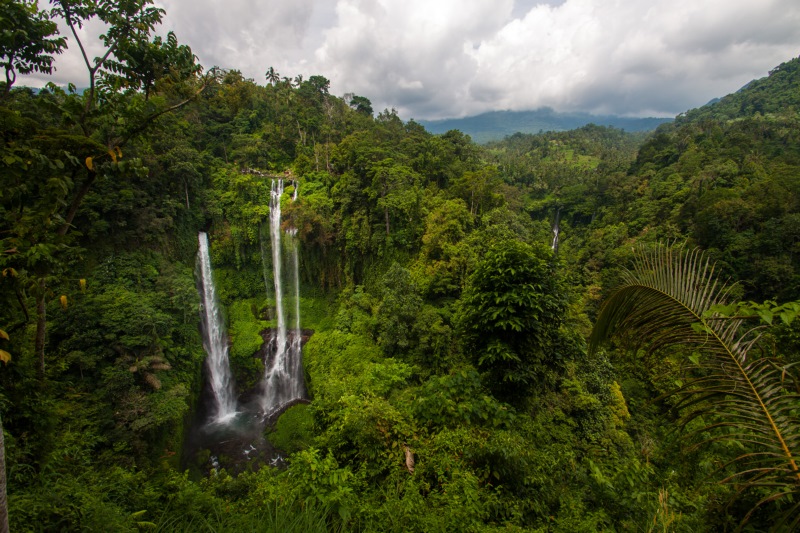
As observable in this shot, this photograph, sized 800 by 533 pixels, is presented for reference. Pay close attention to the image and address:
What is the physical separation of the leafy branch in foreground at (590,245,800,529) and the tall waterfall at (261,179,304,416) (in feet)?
62.2

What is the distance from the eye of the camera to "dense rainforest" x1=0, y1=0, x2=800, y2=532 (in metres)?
3.33

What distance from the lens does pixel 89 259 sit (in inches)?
609

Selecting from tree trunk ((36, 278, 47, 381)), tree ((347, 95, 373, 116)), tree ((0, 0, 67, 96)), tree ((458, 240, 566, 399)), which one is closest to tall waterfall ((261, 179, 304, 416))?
tree trunk ((36, 278, 47, 381))

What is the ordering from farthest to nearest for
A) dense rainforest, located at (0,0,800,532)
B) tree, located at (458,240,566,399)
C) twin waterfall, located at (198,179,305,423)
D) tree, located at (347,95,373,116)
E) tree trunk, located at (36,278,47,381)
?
tree, located at (347,95,373,116) < twin waterfall, located at (198,179,305,423) < tree, located at (458,240,566,399) < tree trunk, located at (36,278,47,381) < dense rainforest, located at (0,0,800,532)

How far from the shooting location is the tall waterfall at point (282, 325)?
1944cm

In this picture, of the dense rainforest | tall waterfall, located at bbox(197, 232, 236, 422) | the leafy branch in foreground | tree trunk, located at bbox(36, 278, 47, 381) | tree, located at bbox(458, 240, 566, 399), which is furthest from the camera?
tall waterfall, located at bbox(197, 232, 236, 422)

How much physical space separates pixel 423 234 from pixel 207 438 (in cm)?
1440

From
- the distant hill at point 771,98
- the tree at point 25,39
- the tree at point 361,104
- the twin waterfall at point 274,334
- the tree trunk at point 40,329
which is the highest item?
the distant hill at point 771,98

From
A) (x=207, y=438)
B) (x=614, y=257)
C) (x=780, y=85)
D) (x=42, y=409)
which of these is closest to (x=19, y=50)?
(x=42, y=409)

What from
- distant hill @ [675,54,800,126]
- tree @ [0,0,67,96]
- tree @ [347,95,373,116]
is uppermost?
distant hill @ [675,54,800,126]

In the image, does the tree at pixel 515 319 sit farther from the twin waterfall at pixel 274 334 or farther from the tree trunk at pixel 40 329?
the twin waterfall at pixel 274 334

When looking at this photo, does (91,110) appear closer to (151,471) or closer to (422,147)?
(151,471)

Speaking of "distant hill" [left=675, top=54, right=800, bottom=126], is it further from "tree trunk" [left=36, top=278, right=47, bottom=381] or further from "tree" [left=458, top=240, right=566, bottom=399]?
"tree trunk" [left=36, top=278, right=47, bottom=381]

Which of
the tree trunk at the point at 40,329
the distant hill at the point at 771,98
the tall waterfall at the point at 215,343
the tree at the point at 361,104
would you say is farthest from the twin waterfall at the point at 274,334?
the distant hill at the point at 771,98
